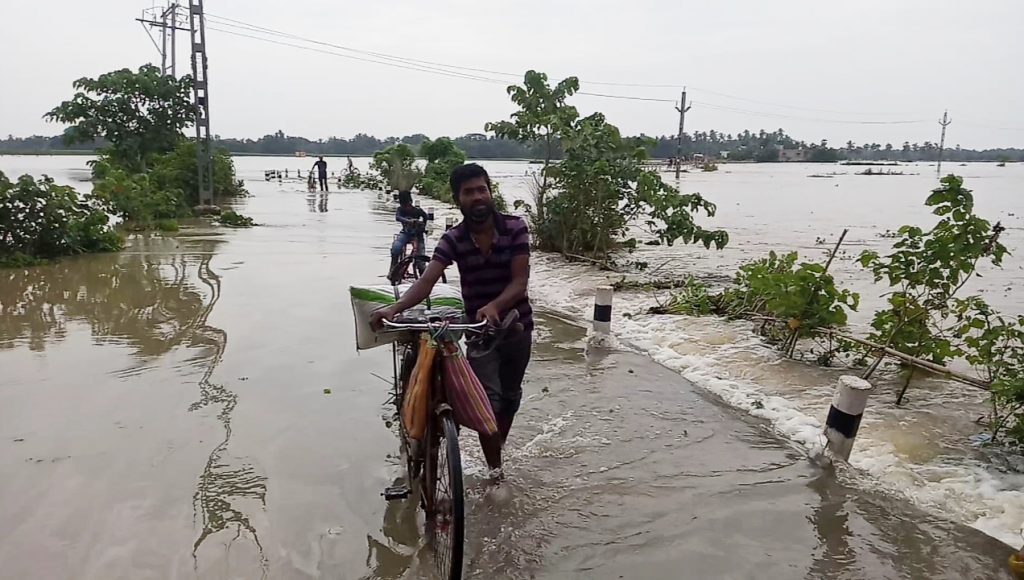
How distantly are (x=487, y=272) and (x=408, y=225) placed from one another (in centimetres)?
338

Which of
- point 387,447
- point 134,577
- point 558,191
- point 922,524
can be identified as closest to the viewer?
point 134,577

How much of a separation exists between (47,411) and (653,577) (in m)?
4.57

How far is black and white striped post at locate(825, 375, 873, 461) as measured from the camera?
4398mm

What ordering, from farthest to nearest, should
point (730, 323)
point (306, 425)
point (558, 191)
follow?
point (558, 191), point (730, 323), point (306, 425)

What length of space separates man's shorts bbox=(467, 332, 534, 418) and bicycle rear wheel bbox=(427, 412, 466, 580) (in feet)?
1.77

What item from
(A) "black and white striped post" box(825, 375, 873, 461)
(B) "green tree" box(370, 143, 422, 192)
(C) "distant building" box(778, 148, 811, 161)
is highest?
(C) "distant building" box(778, 148, 811, 161)

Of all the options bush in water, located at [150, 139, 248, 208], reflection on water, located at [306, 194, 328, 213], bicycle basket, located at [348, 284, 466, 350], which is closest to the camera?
bicycle basket, located at [348, 284, 466, 350]

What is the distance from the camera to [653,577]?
3361mm

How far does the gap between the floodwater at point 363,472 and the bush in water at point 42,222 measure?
451 cm

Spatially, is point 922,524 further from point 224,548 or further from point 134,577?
point 134,577

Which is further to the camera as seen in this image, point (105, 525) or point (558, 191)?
point (558, 191)

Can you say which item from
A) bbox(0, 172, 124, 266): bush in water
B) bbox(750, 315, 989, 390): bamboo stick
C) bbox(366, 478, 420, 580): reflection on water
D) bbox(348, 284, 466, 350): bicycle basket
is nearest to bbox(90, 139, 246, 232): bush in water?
bbox(0, 172, 124, 266): bush in water

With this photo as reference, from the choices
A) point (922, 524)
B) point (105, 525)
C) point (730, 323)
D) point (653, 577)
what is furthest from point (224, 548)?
point (730, 323)

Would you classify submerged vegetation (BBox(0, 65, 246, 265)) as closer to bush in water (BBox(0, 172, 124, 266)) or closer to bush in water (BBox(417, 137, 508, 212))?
bush in water (BBox(0, 172, 124, 266))
